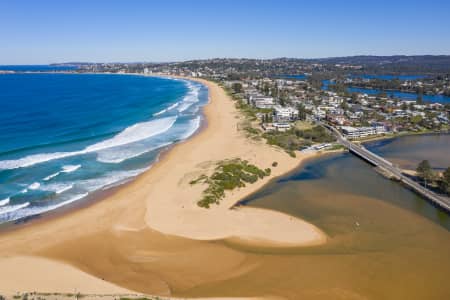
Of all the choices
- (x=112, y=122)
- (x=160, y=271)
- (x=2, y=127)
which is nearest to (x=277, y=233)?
(x=160, y=271)

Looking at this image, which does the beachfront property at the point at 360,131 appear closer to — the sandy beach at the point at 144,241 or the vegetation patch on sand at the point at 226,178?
the vegetation patch on sand at the point at 226,178

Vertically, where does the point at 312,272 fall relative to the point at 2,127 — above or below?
below

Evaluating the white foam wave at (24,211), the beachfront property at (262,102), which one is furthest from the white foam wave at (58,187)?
the beachfront property at (262,102)

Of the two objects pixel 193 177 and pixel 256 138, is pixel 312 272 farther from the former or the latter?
pixel 256 138

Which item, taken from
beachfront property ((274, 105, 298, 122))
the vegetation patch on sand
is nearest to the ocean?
the vegetation patch on sand

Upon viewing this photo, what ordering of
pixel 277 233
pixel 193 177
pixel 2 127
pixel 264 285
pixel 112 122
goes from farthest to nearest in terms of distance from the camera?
pixel 112 122 → pixel 2 127 → pixel 193 177 → pixel 277 233 → pixel 264 285

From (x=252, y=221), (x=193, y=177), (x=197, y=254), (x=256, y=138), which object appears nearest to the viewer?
(x=197, y=254)
